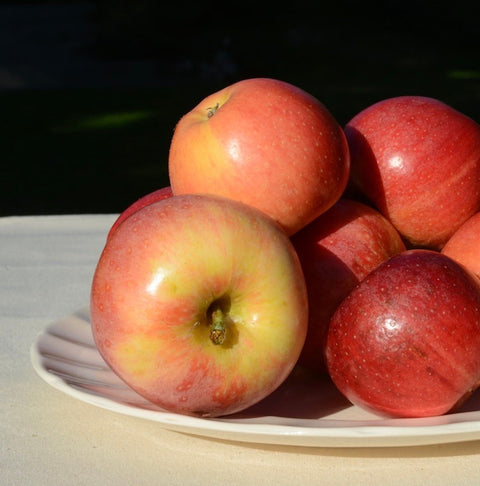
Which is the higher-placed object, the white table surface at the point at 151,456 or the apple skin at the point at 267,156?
the apple skin at the point at 267,156

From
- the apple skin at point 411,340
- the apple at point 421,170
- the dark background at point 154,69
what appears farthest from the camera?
the dark background at point 154,69

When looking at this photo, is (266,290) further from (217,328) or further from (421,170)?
(421,170)

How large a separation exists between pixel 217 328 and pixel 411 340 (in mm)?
194

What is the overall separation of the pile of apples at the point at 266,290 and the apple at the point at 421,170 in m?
0.10

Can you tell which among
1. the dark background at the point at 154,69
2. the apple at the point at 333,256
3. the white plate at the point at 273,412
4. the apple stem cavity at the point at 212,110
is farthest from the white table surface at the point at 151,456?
the dark background at the point at 154,69

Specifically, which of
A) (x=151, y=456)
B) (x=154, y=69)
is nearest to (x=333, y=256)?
(x=151, y=456)

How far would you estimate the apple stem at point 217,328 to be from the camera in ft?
2.92

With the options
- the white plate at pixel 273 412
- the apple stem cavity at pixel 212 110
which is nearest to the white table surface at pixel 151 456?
the white plate at pixel 273 412

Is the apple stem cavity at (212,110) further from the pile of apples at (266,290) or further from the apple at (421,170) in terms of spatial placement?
the apple at (421,170)

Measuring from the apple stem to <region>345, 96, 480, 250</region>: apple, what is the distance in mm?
363

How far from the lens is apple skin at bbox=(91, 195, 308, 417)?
2.93 feet

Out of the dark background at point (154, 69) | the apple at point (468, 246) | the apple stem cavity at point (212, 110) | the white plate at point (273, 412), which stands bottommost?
the dark background at point (154, 69)

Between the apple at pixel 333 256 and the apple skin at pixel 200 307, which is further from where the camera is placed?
the apple at pixel 333 256

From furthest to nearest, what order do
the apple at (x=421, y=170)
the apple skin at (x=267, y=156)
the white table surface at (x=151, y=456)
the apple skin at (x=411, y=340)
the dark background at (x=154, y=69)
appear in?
the dark background at (x=154, y=69)
the apple at (x=421, y=170)
the apple skin at (x=267, y=156)
the apple skin at (x=411, y=340)
the white table surface at (x=151, y=456)
